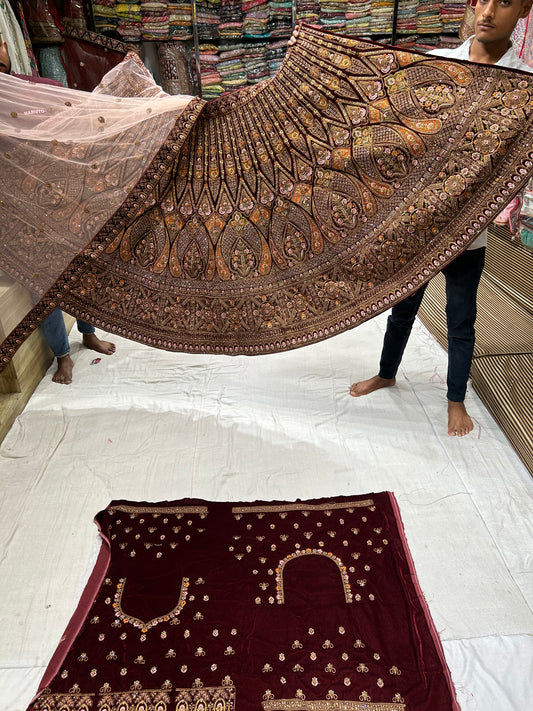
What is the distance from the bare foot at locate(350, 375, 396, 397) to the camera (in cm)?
207

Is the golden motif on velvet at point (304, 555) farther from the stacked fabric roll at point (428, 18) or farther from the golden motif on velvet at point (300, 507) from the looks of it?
the stacked fabric roll at point (428, 18)

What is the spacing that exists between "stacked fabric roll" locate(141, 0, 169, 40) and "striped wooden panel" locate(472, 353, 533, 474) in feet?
11.0

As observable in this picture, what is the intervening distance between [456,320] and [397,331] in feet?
0.92

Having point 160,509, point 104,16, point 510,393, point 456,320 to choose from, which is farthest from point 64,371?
point 104,16

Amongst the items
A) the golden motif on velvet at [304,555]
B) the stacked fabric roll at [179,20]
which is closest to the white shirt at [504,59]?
the golden motif on velvet at [304,555]

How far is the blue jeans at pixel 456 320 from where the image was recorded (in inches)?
60.8

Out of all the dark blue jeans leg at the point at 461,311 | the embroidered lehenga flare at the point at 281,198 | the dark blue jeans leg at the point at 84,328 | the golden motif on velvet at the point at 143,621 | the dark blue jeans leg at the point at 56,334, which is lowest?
the golden motif on velvet at the point at 143,621

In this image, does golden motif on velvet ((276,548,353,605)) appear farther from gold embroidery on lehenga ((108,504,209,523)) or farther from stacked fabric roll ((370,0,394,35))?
stacked fabric roll ((370,0,394,35))

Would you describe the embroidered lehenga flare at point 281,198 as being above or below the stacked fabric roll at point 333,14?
below

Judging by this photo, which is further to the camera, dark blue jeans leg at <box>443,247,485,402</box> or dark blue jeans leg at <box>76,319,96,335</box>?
dark blue jeans leg at <box>76,319,96,335</box>

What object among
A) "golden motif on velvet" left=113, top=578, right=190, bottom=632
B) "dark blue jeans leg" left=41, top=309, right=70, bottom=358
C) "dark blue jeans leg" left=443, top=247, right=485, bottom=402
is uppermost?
"dark blue jeans leg" left=443, top=247, right=485, bottom=402

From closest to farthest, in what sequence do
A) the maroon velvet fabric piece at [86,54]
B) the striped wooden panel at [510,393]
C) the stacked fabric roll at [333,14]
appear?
the striped wooden panel at [510,393]
the maroon velvet fabric piece at [86,54]
the stacked fabric roll at [333,14]

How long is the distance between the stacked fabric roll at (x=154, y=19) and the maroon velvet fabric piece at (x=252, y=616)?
359 centimetres

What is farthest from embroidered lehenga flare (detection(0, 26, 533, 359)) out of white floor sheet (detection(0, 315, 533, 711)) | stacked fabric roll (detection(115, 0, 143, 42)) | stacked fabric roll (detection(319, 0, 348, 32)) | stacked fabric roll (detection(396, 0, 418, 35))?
stacked fabric roll (detection(396, 0, 418, 35))
